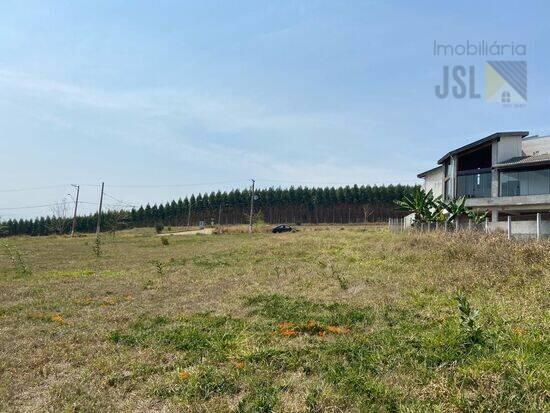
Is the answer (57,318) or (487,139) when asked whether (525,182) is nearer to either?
(487,139)

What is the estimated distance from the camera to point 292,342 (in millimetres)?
6055

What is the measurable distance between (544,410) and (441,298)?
5.26 m

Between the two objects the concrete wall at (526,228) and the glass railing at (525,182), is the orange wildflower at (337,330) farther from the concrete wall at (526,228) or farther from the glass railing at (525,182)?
the glass railing at (525,182)

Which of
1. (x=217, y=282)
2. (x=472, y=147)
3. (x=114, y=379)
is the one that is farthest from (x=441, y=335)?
(x=472, y=147)

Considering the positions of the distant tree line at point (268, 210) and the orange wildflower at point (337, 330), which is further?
the distant tree line at point (268, 210)

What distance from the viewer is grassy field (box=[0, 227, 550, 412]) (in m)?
4.16

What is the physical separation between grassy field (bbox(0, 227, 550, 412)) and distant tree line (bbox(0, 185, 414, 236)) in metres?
84.7

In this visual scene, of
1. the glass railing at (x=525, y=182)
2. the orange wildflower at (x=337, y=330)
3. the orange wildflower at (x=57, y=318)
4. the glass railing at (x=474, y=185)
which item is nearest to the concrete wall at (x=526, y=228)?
the glass railing at (x=525, y=182)

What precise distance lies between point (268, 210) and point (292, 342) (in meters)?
101

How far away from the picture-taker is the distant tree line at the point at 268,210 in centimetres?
9675

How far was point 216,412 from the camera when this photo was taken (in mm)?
3945

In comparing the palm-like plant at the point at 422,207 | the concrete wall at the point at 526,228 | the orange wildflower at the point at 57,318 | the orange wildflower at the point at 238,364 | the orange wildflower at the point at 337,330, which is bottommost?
the orange wildflower at the point at 57,318

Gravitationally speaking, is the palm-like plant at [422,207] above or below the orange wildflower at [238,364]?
above

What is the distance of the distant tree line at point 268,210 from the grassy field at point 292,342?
84.7 meters
